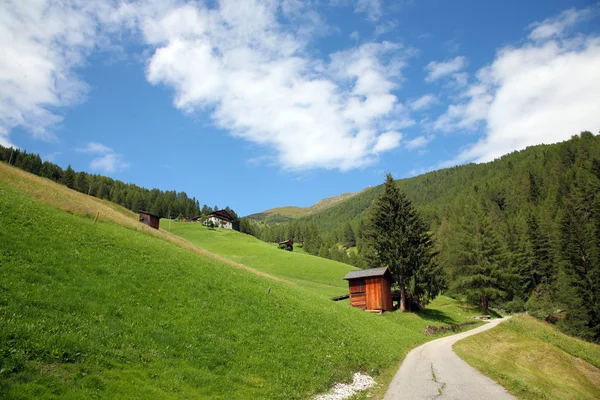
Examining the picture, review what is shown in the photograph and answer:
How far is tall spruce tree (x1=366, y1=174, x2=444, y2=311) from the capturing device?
43.6 meters

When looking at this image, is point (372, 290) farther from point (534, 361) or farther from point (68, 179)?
point (68, 179)

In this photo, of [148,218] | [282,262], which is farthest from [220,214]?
[148,218]

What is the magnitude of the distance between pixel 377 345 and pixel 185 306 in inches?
573

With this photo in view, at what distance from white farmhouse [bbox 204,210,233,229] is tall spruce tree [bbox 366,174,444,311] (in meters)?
104

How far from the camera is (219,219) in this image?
476ft

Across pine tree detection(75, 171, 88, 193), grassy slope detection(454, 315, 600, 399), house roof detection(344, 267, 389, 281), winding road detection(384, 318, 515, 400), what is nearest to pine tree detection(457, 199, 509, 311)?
grassy slope detection(454, 315, 600, 399)

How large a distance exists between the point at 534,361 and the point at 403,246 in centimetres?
1967

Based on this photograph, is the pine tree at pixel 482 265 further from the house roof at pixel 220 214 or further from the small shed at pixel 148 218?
the house roof at pixel 220 214

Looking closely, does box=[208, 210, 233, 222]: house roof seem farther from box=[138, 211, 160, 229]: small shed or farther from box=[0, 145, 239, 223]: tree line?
box=[138, 211, 160, 229]: small shed

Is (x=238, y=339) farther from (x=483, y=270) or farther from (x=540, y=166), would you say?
(x=540, y=166)

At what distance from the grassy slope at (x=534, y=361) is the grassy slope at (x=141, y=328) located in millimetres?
6516

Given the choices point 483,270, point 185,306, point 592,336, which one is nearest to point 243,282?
point 185,306

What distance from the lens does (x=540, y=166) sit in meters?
164

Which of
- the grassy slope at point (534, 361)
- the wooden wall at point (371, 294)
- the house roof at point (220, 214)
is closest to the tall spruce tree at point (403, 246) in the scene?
the wooden wall at point (371, 294)
